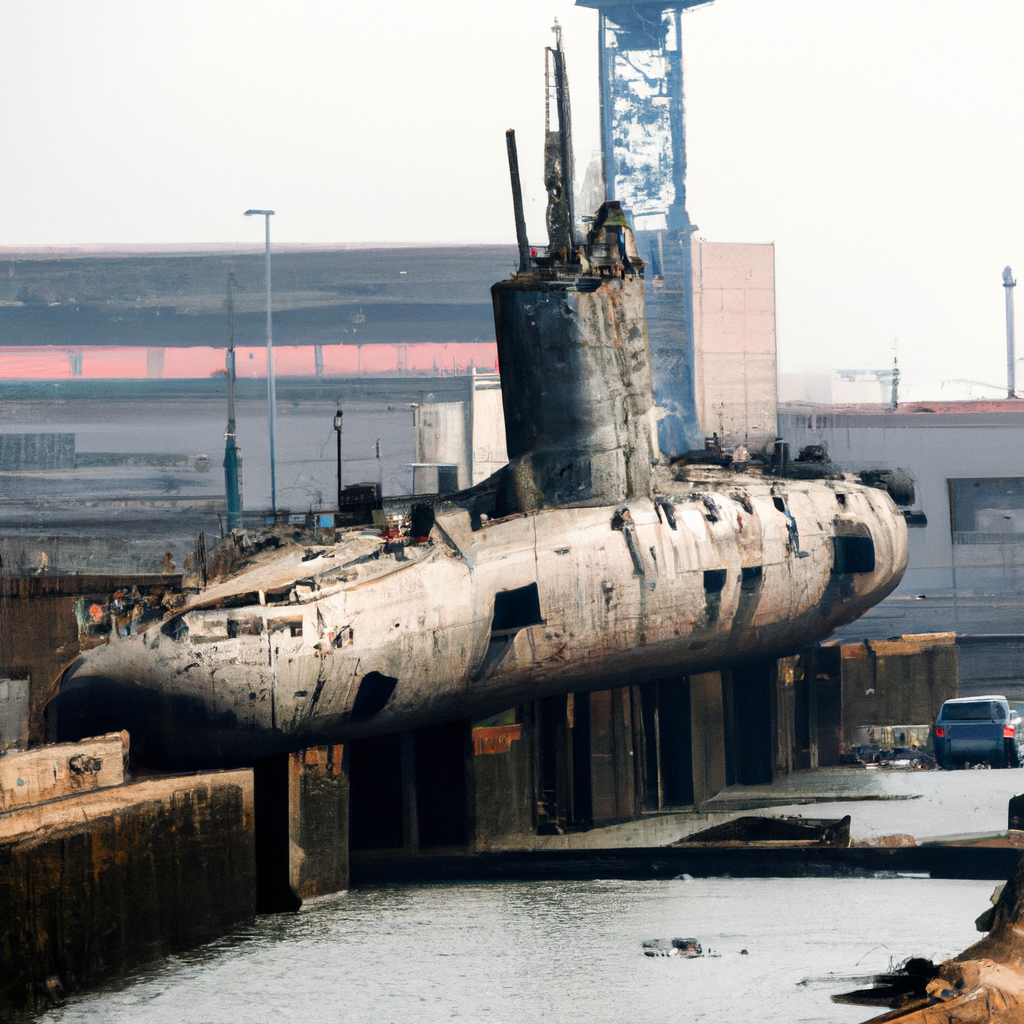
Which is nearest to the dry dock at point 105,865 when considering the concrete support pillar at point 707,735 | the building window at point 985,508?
the concrete support pillar at point 707,735

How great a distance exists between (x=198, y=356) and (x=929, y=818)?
63.6m

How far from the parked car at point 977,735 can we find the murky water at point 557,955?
9962mm

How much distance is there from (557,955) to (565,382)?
31.1ft

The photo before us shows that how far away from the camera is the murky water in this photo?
1425cm

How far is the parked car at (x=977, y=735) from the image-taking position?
28156 mm

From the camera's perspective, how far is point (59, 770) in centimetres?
1505

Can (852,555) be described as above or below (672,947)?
above

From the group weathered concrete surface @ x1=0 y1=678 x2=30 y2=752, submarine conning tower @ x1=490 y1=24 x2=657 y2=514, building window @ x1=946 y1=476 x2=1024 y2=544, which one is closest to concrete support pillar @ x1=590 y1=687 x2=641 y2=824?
submarine conning tower @ x1=490 y1=24 x2=657 y2=514

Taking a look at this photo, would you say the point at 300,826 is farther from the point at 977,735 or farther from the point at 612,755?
the point at 977,735

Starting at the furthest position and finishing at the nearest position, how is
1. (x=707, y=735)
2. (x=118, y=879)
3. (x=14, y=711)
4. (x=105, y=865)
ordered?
(x=707, y=735)
(x=14, y=711)
(x=118, y=879)
(x=105, y=865)

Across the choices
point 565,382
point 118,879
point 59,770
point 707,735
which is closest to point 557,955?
point 118,879

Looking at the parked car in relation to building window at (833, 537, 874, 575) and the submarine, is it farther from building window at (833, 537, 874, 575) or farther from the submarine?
building window at (833, 537, 874, 575)

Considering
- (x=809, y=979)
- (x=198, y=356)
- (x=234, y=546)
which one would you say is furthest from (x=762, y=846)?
(x=198, y=356)

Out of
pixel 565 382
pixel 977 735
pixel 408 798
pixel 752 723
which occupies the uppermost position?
pixel 565 382
